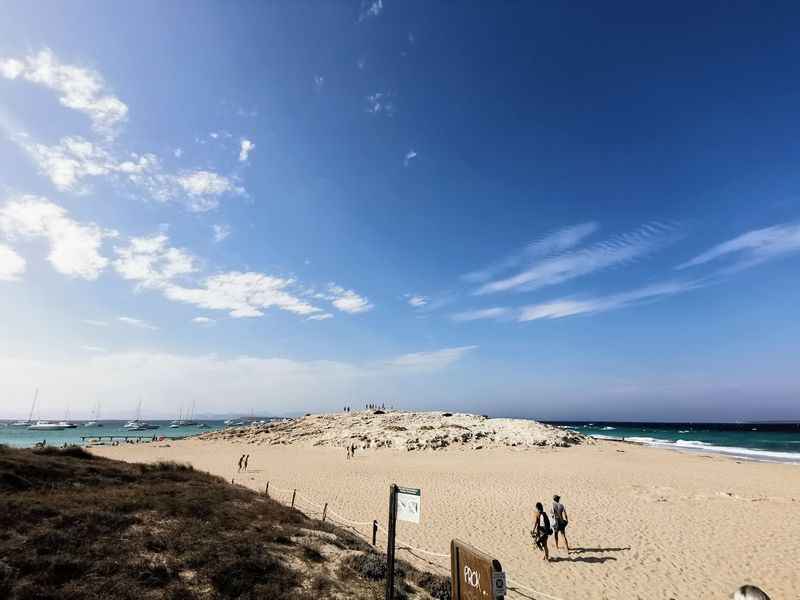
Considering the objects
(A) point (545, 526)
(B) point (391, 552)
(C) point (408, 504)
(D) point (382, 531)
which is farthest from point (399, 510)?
(D) point (382, 531)

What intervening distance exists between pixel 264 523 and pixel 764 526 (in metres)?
22.0

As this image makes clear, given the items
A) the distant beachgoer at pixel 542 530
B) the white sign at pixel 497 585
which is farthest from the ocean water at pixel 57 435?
the white sign at pixel 497 585

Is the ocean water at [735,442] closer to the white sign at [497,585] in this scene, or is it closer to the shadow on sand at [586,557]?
the shadow on sand at [586,557]

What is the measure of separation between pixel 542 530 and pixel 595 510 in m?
8.78

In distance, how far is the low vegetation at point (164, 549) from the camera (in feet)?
27.8

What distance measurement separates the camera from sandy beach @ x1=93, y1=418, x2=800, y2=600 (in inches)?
510

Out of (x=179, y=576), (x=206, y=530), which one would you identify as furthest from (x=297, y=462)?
(x=179, y=576)

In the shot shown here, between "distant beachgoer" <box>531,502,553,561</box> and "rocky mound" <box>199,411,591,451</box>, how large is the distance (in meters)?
34.2

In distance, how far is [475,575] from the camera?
6027mm

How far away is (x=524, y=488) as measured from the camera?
87.7ft

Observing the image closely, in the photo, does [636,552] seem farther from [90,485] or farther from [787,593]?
[90,485]

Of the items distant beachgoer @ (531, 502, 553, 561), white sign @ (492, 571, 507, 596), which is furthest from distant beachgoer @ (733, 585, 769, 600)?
distant beachgoer @ (531, 502, 553, 561)

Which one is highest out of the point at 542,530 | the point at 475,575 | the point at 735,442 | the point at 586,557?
the point at 475,575

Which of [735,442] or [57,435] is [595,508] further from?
[57,435]
